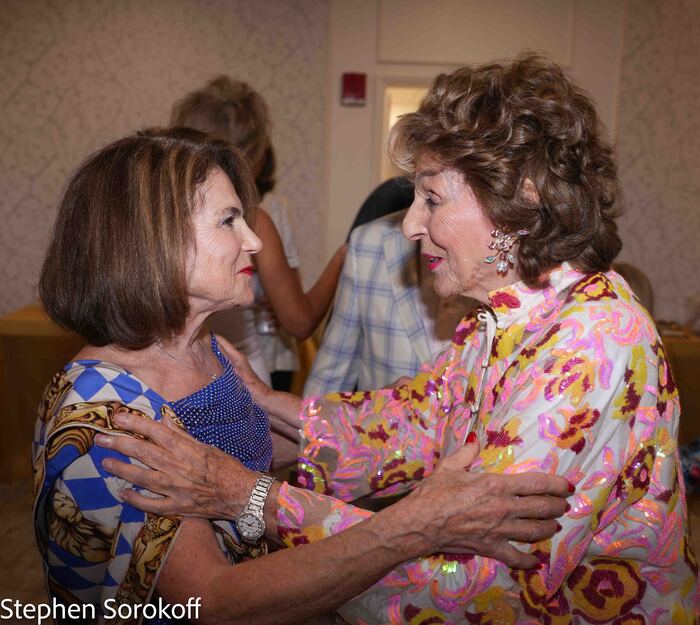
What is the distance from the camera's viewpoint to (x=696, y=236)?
15.1 ft

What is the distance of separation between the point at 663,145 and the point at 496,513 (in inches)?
163

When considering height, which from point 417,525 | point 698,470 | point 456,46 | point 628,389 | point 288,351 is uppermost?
point 456,46

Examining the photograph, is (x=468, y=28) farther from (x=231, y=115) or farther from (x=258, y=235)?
(x=258, y=235)

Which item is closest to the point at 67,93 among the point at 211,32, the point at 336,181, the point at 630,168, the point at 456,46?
the point at 211,32

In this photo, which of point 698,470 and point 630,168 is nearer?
point 698,470

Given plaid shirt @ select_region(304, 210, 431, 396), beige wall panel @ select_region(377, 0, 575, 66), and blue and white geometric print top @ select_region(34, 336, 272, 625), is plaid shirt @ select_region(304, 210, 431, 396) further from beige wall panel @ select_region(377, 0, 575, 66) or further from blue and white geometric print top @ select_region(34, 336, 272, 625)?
beige wall panel @ select_region(377, 0, 575, 66)

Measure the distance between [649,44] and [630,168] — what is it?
30.3 inches

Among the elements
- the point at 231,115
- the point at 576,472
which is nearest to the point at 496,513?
the point at 576,472

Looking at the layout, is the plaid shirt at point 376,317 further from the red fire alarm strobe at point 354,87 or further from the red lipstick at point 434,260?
the red fire alarm strobe at point 354,87

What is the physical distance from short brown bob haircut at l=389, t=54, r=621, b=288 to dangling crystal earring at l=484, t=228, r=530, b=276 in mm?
12

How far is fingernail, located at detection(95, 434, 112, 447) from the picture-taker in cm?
114

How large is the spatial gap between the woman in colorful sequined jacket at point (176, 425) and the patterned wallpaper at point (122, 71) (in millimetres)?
3334

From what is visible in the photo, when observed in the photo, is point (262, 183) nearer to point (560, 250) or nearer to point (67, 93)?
point (560, 250)

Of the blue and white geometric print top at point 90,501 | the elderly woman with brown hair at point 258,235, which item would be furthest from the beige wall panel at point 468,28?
the blue and white geometric print top at point 90,501
